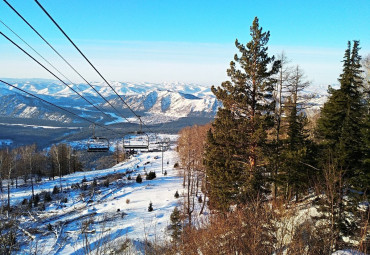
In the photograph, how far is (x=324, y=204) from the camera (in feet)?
36.7

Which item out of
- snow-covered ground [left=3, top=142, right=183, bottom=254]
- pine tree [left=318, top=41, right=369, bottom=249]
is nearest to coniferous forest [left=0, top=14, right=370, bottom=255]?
pine tree [left=318, top=41, right=369, bottom=249]

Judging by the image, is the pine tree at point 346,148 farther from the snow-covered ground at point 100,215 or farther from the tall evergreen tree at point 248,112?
the snow-covered ground at point 100,215

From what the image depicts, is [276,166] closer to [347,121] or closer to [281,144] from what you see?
[281,144]

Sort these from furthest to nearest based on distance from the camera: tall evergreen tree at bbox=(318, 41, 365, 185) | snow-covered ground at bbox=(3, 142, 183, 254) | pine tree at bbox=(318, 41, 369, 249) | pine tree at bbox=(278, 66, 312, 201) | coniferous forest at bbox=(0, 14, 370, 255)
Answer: snow-covered ground at bbox=(3, 142, 183, 254)
pine tree at bbox=(278, 66, 312, 201)
tall evergreen tree at bbox=(318, 41, 365, 185)
pine tree at bbox=(318, 41, 369, 249)
coniferous forest at bbox=(0, 14, 370, 255)

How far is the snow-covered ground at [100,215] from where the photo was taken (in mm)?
20047

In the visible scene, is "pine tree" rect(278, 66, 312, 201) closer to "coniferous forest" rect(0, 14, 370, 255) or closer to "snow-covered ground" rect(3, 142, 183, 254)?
"coniferous forest" rect(0, 14, 370, 255)

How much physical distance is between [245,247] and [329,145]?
903 cm

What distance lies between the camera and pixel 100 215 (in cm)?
2712

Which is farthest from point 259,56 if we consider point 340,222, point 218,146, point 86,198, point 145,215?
point 86,198

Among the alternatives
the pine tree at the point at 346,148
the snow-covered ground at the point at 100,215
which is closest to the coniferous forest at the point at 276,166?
the pine tree at the point at 346,148

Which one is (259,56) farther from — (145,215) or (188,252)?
(145,215)

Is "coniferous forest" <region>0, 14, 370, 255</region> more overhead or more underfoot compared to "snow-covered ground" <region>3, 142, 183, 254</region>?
more overhead

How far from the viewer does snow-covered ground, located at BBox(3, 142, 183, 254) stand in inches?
Answer: 789

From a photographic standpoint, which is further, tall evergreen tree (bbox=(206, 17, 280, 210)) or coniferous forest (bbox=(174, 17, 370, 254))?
tall evergreen tree (bbox=(206, 17, 280, 210))
